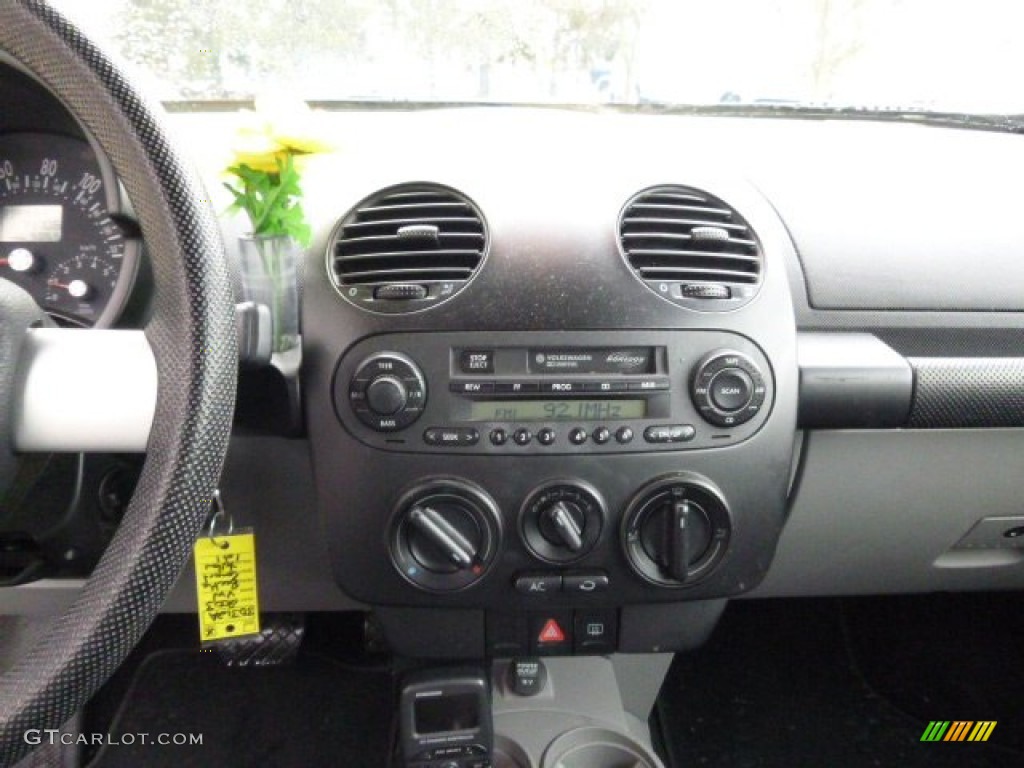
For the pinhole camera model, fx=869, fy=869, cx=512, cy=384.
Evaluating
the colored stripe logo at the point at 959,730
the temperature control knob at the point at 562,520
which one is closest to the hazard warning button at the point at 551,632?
the temperature control knob at the point at 562,520

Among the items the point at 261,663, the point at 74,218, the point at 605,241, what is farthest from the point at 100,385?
the point at 261,663

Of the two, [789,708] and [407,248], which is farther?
[789,708]

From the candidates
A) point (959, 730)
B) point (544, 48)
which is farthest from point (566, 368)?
point (959, 730)

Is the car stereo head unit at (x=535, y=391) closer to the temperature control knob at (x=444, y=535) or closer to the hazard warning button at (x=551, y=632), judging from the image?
the temperature control knob at (x=444, y=535)

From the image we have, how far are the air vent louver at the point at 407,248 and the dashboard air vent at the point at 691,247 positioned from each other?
188 millimetres

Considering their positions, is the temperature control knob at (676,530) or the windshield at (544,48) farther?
the windshield at (544,48)

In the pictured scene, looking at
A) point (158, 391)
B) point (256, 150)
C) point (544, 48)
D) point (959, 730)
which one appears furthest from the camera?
point (959, 730)

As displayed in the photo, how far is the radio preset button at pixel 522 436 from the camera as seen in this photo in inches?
38.5

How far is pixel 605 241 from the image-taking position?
101 centimetres

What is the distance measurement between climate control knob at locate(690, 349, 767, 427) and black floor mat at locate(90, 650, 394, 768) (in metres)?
1.03

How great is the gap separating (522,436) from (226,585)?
0.38 meters

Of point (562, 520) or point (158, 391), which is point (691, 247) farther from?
point (158, 391)

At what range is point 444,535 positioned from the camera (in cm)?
98

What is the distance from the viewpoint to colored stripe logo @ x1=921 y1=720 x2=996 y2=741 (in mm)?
1681
